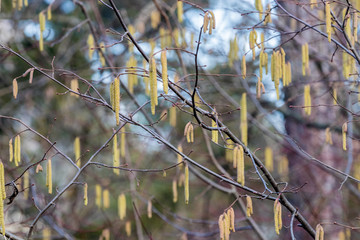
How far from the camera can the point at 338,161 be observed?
5.43m

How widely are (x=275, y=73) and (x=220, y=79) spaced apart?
3.13m

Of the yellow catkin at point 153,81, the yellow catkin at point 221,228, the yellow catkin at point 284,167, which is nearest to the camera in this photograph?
the yellow catkin at point 153,81

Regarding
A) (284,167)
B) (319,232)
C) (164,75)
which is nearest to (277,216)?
(319,232)

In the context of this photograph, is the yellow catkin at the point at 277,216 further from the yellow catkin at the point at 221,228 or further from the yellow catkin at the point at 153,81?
the yellow catkin at the point at 153,81

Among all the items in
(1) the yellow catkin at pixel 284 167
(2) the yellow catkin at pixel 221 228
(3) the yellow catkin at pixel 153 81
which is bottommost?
(1) the yellow catkin at pixel 284 167

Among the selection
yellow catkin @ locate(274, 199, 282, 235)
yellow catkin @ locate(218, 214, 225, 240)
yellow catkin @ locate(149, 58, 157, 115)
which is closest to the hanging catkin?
yellow catkin @ locate(149, 58, 157, 115)

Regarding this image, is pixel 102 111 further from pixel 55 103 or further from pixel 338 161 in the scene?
pixel 338 161

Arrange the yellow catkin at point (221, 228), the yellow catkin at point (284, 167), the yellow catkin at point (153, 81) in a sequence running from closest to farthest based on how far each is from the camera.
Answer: the yellow catkin at point (153, 81) → the yellow catkin at point (221, 228) → the yellow catkin at point (284, 167)

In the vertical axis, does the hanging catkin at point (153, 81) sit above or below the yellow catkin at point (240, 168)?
above

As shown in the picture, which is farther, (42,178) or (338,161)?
(42,178)

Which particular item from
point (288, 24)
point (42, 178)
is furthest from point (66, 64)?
point (288, 24)

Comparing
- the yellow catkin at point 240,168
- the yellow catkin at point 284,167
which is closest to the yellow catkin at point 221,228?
the yellow catkin at point 240,168

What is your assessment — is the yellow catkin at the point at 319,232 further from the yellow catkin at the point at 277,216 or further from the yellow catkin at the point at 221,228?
the yellow catkin at the point at 221,228

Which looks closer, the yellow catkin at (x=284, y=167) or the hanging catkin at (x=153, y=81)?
the hanging catkin at (x=153, y=81)
